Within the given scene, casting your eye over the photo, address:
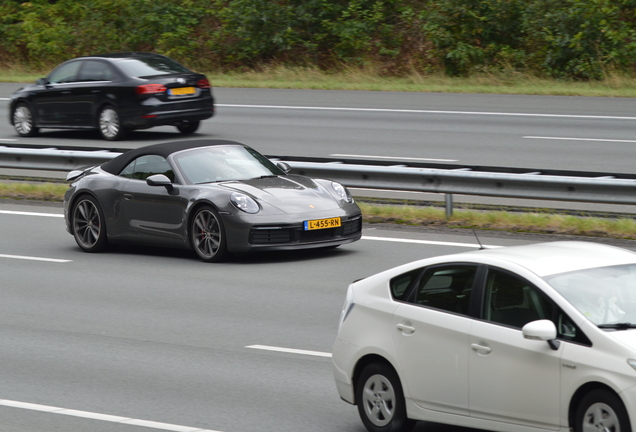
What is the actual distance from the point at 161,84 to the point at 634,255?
1672 centimetres

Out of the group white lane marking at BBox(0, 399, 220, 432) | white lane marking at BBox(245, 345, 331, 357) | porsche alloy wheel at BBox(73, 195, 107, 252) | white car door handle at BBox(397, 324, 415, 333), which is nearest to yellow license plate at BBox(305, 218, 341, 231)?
porsche alloy wheel at BBox(73, 195, 107, 252)

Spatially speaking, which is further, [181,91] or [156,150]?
[181,91]

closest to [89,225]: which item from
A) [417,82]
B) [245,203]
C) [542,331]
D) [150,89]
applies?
[245,203]

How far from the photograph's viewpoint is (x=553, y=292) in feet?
18.6

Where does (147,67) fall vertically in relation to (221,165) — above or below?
above

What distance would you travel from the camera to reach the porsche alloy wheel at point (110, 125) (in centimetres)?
2236

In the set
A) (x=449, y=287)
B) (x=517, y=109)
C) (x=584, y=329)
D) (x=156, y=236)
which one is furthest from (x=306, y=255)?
(x=517, y=109)

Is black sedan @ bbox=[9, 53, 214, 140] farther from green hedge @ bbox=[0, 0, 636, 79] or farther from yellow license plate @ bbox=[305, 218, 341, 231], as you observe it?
green hedge @ bbox=[0, 0, 636, 79]

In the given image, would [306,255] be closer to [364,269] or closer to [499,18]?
[364,269]

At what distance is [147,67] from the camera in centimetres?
2252

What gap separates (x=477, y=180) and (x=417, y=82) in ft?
57.7

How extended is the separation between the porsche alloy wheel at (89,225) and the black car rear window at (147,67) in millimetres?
9093

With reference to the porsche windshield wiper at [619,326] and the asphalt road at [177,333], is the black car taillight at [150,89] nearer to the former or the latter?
the asphalt road at [177,333]

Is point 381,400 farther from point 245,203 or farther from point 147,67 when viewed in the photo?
point 147,67
